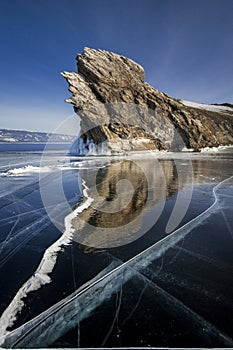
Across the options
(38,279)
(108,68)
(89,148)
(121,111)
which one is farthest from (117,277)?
(108,68)

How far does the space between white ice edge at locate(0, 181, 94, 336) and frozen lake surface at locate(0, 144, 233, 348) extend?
11 millimetres

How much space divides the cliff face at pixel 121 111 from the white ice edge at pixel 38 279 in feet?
95.1

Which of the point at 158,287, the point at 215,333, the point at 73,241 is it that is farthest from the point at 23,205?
the point at 215,333

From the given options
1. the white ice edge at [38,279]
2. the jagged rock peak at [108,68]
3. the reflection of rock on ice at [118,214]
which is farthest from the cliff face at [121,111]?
the white ice edge at [38,279]

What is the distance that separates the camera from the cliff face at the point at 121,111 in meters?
32.9

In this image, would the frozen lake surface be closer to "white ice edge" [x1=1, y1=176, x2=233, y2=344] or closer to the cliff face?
"white ice edge" [x1=1, y1=176, x2=233, y2=344]

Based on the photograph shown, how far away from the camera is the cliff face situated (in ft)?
108

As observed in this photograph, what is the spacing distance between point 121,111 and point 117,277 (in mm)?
35497

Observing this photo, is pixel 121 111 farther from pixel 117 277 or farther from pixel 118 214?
pixel 117 277

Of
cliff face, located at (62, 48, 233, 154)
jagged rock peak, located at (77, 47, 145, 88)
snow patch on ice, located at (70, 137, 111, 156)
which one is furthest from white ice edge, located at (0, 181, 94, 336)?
jagged rock peak, located at (77, 47, 145, 88)

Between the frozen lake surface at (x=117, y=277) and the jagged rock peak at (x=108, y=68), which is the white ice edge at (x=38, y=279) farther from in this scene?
the jagged rock peak at (x=108, y=68)

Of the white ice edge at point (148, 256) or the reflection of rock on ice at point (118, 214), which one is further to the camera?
the reflection of rock on ice at point (118, 214)

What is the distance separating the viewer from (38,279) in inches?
109

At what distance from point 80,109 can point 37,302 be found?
33.3 meters
